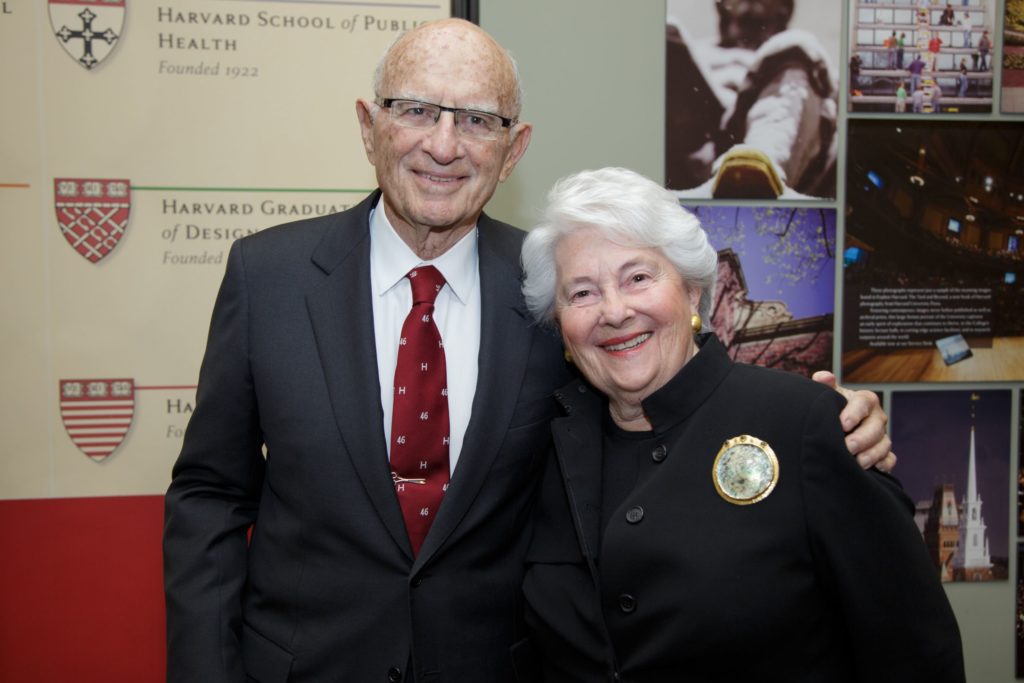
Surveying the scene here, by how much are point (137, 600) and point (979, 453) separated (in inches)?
99.9

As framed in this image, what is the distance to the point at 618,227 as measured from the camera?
1.43 m

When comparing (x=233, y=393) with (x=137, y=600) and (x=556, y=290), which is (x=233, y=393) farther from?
(x=137, y=600)

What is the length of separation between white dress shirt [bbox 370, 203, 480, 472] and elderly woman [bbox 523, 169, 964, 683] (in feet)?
0.46

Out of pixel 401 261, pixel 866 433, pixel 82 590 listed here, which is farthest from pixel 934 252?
pixel 82 590

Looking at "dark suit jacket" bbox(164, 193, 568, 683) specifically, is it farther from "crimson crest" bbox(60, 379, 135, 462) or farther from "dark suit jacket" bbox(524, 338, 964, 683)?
"crimson crest" bbox(60, 379, 135, 462)

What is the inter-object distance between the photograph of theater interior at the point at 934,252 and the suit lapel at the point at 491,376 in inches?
51.4

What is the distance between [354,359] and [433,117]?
0.47 meters

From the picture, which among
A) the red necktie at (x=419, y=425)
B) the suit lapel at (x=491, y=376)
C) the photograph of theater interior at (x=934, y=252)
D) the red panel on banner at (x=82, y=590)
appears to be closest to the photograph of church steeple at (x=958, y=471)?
the photograph of theater interior at (x=934, y=252)

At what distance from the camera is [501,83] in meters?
1.52

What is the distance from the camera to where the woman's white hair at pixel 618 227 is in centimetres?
143

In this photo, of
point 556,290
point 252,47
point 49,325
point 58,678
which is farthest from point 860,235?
point 58,678

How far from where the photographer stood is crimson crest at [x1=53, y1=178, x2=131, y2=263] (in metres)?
2.20

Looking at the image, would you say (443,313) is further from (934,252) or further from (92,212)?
(934,252)

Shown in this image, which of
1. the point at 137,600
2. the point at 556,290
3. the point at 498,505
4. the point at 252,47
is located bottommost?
the point at 137,600
